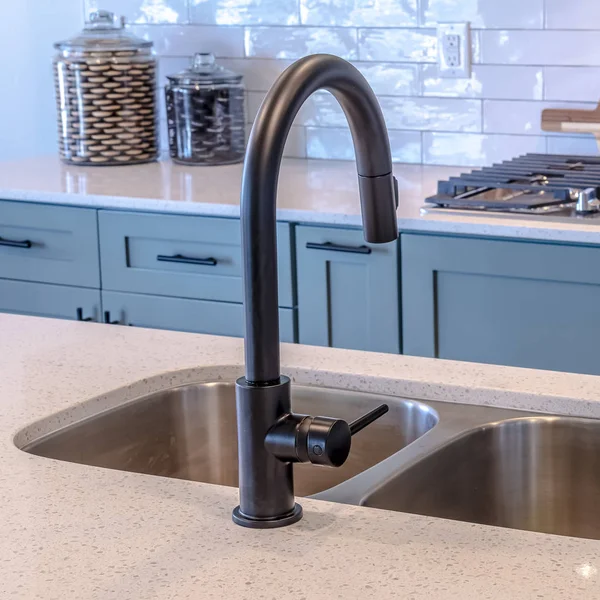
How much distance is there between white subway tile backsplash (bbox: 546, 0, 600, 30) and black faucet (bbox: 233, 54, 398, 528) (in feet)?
6.47

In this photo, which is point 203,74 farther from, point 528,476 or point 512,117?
point 528,476

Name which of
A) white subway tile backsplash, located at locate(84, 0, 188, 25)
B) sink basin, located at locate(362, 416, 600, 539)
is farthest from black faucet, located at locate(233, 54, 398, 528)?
white subway tile backsplash, located at locate(84, 0, 188, 25)

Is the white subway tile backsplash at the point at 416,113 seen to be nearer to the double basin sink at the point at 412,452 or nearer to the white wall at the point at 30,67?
the white wall at the point at 30,67

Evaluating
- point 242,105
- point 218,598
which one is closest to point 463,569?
point 218,598

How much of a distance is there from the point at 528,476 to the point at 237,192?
5.19 ft

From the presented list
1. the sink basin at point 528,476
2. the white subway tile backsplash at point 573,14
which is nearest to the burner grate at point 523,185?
the white subway tile backsplash at point 573,14

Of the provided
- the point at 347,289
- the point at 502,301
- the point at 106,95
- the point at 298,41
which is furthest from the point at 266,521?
the point at 298,41

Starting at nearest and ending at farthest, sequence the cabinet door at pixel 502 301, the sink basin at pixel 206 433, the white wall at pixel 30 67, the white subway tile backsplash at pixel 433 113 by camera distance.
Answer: the sink basin at pixel 206 433, the cabinet door at pixel 502 301, the white subway tile backsplash at pixel 433 113, the white wall at pixel 30 67

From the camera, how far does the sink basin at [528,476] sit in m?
1.22

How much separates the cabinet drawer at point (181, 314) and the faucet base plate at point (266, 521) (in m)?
1.62

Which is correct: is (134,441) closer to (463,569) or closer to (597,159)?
(463,569)

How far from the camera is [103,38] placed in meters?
3.08

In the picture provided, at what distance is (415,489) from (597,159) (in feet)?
5.79

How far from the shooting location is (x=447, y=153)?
10.0ft
